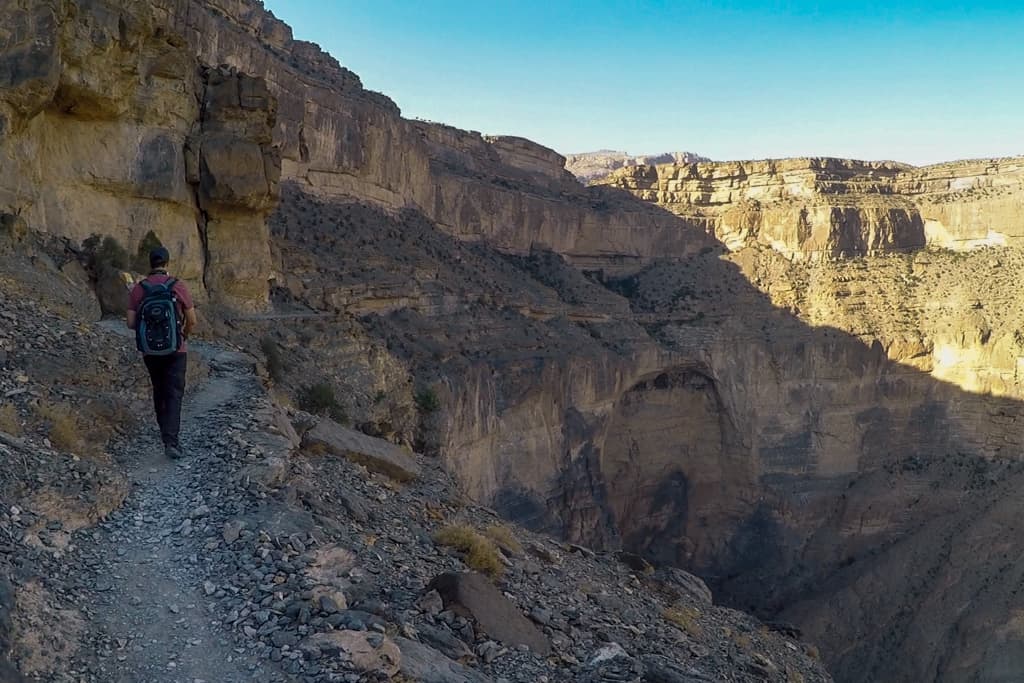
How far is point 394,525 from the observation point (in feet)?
26.0

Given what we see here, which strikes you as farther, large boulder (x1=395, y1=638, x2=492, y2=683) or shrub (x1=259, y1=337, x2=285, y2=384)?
shrub (x1=259, y1=337, x2=285, y2=384)

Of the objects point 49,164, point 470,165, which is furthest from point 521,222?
point 49,164

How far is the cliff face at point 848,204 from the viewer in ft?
160

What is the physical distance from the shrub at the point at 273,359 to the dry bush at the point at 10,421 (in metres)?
9.81

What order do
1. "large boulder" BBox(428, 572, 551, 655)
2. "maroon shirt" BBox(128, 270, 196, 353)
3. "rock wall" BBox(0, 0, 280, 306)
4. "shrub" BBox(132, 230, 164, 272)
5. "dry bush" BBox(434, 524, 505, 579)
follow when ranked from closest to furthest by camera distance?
"large boulder" BBox(428, 572, 551, 655), "maroon shirt" BBox(128, 270, 196, 353), "dry bush" BBox(434, 524, 505, 579), "rock wall" BBox(0, 0, 280, 306), "shrub" BBox(132, 230, 164, 272)

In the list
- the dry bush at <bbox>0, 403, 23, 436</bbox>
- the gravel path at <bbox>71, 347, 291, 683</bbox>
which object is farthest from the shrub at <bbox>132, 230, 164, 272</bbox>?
the dry bush at <bbox>0, 403, 23, 436</bbox>

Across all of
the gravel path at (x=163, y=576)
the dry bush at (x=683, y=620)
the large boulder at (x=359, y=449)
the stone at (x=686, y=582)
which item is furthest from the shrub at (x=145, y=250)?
the stone at (x=686, y=582)

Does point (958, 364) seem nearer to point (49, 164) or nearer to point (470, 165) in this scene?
point (470, 165)

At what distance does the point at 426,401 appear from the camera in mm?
24188

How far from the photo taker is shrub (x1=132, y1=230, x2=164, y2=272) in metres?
16.1

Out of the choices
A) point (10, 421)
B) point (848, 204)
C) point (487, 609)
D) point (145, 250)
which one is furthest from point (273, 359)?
point (848, 204)

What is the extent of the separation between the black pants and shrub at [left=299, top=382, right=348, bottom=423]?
8770mm

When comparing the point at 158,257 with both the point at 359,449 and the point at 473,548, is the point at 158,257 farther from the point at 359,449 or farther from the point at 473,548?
the point at 473,548

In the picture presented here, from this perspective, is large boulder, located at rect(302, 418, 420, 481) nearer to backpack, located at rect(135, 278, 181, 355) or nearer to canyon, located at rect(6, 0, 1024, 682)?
backpack, located at rect(135, 278, 181, 355)
